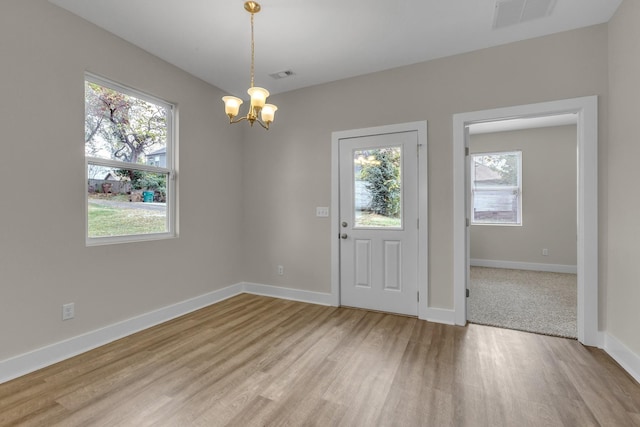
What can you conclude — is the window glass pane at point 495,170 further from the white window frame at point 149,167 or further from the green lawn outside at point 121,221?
the green lawn outside at point 121,221

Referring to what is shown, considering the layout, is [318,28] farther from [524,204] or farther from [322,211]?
[524,204]

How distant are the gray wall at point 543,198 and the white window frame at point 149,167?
19.0 feet

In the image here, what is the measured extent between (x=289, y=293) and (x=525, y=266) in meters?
4.80

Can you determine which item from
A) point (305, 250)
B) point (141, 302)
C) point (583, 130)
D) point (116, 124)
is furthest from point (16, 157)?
point (583, 130)

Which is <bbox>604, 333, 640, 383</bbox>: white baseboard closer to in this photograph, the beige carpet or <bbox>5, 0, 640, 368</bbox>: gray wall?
<bbox>5, 0, 640, 368</bbox>: gray wall

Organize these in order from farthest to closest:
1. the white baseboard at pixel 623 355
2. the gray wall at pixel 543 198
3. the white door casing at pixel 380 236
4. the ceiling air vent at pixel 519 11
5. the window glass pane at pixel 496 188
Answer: the window glass pane at pixel 496 188, the gray wall at pixel 543 198, the white door casing at pixel 380 236, the ceiling air vent at pixel 519 11, the white baseboard at pixel 623 355

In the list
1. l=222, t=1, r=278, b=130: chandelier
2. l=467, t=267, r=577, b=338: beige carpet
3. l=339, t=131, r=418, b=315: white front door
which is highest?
l=222, t=1, r=278, b=130: chandelier

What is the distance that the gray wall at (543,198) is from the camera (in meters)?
5.51

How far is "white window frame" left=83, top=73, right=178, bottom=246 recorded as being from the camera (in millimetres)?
2641

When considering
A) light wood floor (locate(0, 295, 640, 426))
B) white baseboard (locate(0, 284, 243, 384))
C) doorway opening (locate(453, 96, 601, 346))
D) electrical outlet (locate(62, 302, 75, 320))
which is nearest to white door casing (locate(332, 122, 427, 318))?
light wood floor (locate(0, 295, 640, 426))

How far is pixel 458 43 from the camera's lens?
9.51 feet

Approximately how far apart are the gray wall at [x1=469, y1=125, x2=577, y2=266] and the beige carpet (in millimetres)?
512

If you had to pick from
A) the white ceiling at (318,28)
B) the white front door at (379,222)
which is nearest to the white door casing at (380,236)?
the white front door at (379,222)

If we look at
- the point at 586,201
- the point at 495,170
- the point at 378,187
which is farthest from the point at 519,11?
the point at 495,170
